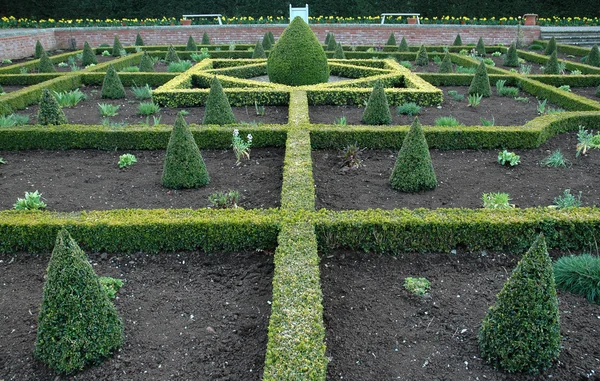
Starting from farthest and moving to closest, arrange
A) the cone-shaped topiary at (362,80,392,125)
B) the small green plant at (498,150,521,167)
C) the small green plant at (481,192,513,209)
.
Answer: the cone-shaped topiary at (362,80,392,125) → the small green plant at (498,150,521,167) → the small green plant at (481,192,513,209)

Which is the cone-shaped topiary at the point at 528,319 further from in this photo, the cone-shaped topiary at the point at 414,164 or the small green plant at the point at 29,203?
the small green plant at the point at 29,203

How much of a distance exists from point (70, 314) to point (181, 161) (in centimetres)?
321

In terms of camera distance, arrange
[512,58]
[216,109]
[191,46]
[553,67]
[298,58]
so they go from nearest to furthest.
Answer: [216,109] → [298,58] → [553,67] → [512,58] → [191,46]

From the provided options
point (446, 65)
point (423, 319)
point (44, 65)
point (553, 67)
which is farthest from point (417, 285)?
point (44, 65)

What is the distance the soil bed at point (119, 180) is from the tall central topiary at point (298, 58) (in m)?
4.30

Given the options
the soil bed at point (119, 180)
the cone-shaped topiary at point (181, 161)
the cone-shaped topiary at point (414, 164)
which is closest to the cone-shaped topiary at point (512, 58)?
the soil bed at point (119, 180)

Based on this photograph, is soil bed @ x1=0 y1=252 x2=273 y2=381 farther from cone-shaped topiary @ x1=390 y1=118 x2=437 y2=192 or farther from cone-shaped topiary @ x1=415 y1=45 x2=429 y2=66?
cone-shaped topiary @ x1=415 y1=45 x2=429 y2=66

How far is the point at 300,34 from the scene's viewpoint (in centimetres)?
1148

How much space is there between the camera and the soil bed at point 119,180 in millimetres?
5895

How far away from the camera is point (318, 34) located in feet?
74.9

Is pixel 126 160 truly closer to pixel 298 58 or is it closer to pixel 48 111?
pixel 48 111

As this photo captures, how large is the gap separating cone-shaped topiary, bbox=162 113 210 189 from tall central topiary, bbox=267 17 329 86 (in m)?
5.84

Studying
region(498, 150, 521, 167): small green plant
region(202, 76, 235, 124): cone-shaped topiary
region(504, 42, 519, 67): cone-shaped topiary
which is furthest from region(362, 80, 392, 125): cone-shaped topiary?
region(504, 42, 519, 67): cone-shaped topiary

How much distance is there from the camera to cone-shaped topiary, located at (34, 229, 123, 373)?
3.21 meters
